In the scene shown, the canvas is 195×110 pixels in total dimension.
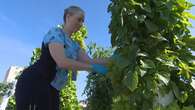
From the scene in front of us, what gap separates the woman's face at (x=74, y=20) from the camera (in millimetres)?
3135

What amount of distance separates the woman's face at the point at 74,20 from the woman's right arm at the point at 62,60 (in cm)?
28

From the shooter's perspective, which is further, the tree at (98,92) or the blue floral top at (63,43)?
the tree at (98,92)

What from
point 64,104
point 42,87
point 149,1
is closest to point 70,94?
point 64,104

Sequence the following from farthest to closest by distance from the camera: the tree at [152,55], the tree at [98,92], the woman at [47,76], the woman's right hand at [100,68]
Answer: the tree at [98,92]
the woman at [47,76]
the woman's right hand at [100,68]
the tree at [152,55]

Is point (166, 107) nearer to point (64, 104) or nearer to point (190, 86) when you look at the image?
point (190, 86)

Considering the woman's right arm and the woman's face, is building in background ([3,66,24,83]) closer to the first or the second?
the woman's face

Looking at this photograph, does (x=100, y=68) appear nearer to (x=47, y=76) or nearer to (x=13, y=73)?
(x=47, y=76)

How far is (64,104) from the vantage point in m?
6.94

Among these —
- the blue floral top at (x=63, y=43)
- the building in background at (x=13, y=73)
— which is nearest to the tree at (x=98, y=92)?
the blue floral top at (x=63, y=43)

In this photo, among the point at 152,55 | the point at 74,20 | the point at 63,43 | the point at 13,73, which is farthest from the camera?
the point at 13,73

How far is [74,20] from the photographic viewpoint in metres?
3.15

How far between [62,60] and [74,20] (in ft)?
1.43

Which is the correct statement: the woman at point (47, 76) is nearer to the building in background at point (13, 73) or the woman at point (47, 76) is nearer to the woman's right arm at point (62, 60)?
the woman's right arm at point (62, 60)

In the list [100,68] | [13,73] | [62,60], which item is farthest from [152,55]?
[13,73]
